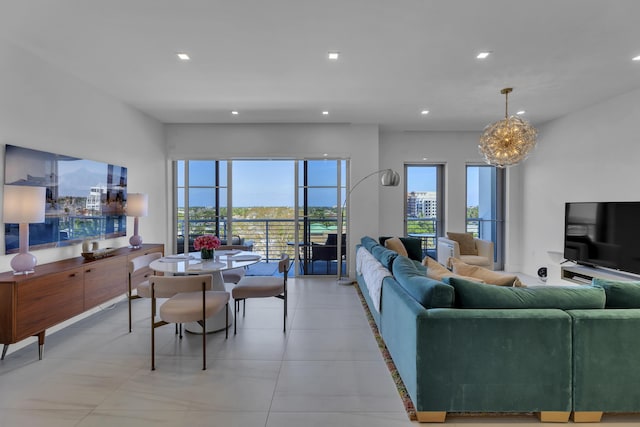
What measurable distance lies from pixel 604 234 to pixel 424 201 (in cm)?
284

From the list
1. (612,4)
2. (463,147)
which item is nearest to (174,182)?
(463,147)

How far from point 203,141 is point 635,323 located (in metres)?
5.78

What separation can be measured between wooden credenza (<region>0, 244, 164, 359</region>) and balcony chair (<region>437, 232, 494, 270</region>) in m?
4.86

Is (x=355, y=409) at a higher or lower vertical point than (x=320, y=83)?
lower

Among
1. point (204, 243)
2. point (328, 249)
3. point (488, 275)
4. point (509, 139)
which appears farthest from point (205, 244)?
point (509, 139)

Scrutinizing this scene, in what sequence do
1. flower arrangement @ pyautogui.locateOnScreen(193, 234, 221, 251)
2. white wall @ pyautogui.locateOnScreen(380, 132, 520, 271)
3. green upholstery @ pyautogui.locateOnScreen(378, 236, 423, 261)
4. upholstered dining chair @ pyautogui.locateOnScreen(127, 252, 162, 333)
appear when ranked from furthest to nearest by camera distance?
1. white wall @ pyautogui.locateOnScreen(380, 132, 520, 271)
2. green upholstery @ pyautogui.locateOnScreen(378, 236, 423, 261)
3. flower arrangement @ pyautogui.locateOnScreen(193, 234, 221, 251)
4. upholstered dining chair @ pyautogui.locateOnScreen(127, 252, 162, 333)

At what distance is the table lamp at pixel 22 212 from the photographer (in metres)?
2.61

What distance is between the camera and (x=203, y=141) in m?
5.56

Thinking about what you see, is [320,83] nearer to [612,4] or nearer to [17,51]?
[612,4]

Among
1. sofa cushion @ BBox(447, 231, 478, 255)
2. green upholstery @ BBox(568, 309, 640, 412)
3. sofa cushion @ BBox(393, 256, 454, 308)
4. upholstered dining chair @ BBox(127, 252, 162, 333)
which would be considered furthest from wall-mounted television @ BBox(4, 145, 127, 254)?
sofa cushion @ BBox(447, 231, 478, 255)

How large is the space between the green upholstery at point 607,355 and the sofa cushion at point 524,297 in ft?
0.34

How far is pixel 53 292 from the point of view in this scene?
2756 millimetres

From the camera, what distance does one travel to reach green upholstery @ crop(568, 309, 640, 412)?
1.87 metres

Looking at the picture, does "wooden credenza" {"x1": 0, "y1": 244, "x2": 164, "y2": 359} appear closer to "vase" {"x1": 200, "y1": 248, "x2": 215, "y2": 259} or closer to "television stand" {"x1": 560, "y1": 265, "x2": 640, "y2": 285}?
"vase" {"x1": 200, "y1": 248, "x2": 215, "y2": 259}
